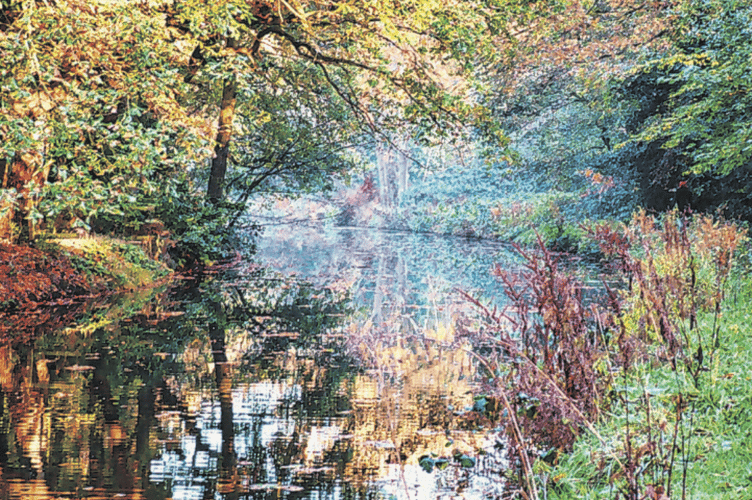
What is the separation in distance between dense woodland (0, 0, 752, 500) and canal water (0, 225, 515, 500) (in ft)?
1.79

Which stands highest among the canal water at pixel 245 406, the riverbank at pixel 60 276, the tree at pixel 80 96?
the tree at pixel 80 96

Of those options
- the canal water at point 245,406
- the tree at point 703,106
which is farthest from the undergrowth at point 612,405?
the tree at point 703,106

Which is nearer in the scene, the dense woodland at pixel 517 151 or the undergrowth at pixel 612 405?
the undergrowth at pixel 612 405

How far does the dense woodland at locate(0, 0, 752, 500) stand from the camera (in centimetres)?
388

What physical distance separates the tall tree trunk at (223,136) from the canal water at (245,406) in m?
4.84

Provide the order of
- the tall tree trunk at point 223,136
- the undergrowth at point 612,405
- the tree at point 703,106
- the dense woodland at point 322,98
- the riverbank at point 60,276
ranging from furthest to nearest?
1. the tall tree trunk at point 223,136
2. the tree at point 703,106
3. the riverbank at point 60,276
4. the dense woodland at point 322,98
5. the undergrowth at point 612,405

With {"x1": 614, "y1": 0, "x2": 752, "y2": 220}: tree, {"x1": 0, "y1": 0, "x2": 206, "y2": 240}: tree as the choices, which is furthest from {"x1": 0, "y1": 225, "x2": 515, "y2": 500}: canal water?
{"x1": 614, "y1": 0, "x2": 752, "y2": 220}: tree

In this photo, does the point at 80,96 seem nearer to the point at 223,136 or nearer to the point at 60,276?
the point at 60,276

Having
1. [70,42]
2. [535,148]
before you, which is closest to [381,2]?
[70,42]

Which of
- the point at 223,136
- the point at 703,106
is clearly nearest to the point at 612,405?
the point at 703,106

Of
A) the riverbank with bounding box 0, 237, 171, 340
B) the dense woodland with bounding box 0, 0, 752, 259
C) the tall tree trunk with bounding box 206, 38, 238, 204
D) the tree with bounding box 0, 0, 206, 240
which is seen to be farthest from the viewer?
the tall tree trunk with bounding box 206, 38, 238, 204

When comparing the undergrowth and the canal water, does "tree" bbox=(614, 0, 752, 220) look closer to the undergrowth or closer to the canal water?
the canal water

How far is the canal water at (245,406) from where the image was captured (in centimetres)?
393

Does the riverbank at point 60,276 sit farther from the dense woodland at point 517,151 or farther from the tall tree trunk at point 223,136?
the tall tree trunk at point 223,136
